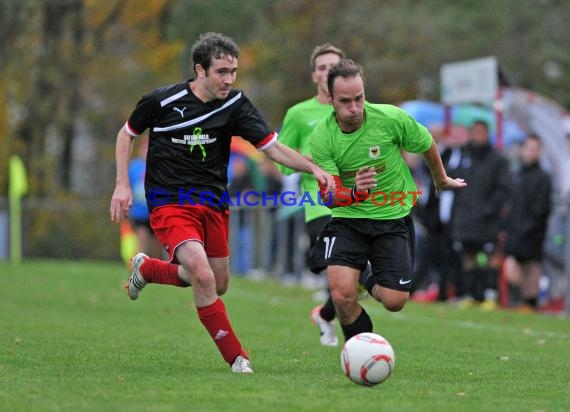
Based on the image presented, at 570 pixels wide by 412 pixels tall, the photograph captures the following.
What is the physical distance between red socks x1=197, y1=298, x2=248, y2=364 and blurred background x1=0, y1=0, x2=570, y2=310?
15981 millimetres

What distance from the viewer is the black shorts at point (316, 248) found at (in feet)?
30.1

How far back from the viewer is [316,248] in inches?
383

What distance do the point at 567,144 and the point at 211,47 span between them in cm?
1066

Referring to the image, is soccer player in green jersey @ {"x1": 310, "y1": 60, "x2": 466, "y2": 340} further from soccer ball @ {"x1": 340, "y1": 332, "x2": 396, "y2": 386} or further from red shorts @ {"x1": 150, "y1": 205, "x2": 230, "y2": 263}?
soccer ball @ {"x1": 340, "y1": 332, "x2": 396, "y2": 386}

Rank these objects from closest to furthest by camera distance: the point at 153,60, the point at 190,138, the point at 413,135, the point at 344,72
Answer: the point at 344,72
the point at 190,138
the point at 413,135
the point at 153,60

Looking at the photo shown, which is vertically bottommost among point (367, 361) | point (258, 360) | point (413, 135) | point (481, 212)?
point (258, 360)

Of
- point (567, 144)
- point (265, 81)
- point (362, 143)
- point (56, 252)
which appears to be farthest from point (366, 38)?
point (362, 143)

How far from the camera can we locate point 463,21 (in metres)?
37.0

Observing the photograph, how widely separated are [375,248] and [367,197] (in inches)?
15.0

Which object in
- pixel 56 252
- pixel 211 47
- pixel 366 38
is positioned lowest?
pixel 56 252

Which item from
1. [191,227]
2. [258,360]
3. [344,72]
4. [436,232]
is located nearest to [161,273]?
[191,227]

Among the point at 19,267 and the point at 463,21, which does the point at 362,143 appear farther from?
the point at 463,21

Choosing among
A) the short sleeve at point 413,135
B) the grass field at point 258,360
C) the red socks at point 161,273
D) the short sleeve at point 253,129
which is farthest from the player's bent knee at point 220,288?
the short sleeve at point 413,135

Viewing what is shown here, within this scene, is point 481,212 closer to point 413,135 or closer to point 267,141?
point 413,135
